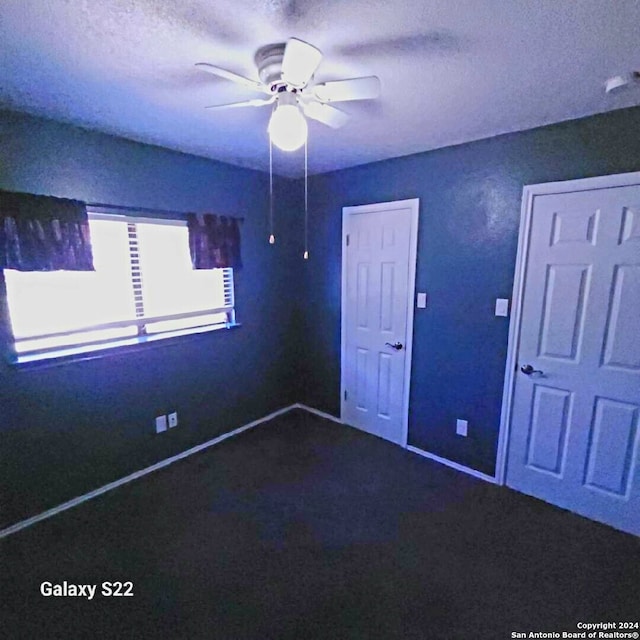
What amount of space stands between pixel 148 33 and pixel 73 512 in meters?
2.57

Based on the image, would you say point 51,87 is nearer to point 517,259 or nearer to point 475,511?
point 517,259

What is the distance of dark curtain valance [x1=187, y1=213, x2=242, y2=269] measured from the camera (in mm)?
2635

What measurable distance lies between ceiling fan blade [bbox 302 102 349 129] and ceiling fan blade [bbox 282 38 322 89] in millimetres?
199

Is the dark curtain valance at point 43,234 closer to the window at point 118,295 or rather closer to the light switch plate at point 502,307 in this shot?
the window at point 118,295

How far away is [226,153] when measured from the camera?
2.55 meters

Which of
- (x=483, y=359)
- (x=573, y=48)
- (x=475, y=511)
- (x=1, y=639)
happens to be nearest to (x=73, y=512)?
(x=1, y=639)

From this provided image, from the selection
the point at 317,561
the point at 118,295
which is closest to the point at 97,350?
the point at 118,295

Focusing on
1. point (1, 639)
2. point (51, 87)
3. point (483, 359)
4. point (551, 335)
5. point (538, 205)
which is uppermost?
point (51, 87)

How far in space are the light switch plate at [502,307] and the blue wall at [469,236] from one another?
0.04 m

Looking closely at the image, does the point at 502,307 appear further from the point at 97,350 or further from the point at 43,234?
the point at 43,234

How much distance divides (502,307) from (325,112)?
167 cm

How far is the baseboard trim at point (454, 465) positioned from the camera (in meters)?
2.52

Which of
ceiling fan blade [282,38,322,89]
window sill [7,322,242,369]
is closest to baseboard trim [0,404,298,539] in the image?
window sill [7,322,242,369]

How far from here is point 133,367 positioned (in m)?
2.41
